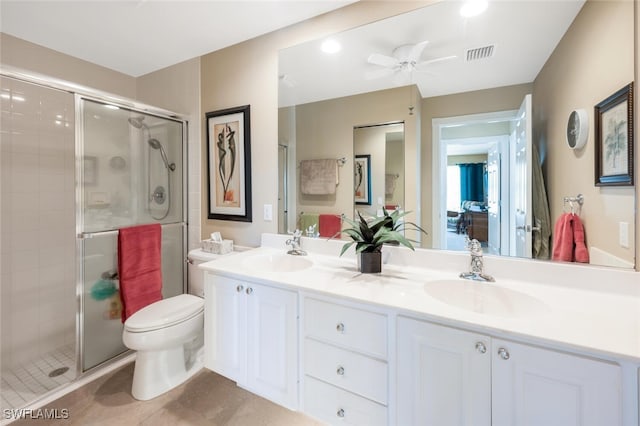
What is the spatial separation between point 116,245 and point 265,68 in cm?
166

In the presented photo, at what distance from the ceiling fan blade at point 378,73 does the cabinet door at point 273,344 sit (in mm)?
1291

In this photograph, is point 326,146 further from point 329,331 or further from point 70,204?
point 70,204

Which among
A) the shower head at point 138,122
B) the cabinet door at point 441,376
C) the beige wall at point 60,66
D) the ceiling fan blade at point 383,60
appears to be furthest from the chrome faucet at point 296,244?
the beige wall at point 60,66

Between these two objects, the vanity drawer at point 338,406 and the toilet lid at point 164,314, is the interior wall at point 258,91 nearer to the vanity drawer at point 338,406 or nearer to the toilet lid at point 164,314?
the toilet lid at point 164,314

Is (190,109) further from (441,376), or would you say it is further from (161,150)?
(441,376)

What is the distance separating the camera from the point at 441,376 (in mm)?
914

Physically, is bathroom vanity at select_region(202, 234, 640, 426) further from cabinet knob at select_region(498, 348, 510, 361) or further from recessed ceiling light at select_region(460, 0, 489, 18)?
recessed ceiling light at select_region(460, 0, 489, 18)

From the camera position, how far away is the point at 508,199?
1344 mm

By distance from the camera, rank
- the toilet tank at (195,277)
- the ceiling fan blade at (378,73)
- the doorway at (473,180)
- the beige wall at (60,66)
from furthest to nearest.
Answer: the toilet tank at (195,277) → the beige wall at (60,66) → the ceiling fan blade at (378,73) → the doorway at (473,180)

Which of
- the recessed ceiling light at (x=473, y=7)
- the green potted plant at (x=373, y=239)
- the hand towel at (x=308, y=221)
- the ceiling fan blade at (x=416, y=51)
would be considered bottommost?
the green potted plant at (x=373, y=239)

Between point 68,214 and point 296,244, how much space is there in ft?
6.26

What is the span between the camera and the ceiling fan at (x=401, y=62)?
58.0 inches

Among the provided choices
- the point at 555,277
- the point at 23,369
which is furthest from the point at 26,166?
Answer: the point at 555,277

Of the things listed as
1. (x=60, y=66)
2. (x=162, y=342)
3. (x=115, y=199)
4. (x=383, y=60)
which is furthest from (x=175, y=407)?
(x=60, y=66)
